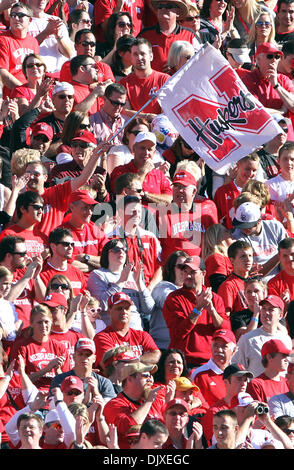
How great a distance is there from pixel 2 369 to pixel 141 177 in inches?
128

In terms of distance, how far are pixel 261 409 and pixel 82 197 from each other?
303 centimetres

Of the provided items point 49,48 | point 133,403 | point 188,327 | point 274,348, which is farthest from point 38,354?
point 49,48

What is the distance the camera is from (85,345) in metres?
13.5

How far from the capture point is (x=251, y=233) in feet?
52.9

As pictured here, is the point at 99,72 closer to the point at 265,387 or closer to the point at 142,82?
the point at 142,82

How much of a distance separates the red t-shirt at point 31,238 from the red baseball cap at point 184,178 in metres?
1.57

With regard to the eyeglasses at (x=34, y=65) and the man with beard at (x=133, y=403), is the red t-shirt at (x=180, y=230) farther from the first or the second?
the man with beard at (x=133, y=403)

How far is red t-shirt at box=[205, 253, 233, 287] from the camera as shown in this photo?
15.7m

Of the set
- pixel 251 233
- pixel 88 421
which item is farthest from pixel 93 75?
pixel 88 421

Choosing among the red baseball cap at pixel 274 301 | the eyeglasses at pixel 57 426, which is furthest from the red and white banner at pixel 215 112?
the eyeglasses at pixel 57 426

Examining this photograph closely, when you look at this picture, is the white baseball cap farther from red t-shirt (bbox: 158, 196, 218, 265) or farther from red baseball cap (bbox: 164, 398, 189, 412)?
red baseball cap (bbox: 164, 398, 189, 412)

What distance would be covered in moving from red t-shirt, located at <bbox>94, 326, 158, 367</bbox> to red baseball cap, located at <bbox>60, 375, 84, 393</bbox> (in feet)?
3.46

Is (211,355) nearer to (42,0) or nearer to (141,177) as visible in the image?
(141,177)

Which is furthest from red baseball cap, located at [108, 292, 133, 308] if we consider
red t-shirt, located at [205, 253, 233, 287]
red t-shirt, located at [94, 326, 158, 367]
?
red t-shirt, located at [205, 253, 233, 287]
